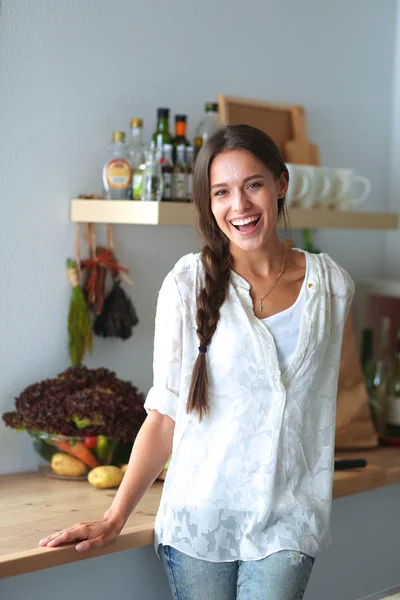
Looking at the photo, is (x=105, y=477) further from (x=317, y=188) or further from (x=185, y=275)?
(x=317, y=188)

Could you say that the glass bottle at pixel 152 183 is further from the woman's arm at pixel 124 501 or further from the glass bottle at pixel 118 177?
the woman's arm at pixel 124 501

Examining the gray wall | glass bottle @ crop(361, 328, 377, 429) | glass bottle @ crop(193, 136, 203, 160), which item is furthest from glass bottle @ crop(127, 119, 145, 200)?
the gray wall

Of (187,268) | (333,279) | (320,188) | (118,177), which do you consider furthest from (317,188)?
(187,268)

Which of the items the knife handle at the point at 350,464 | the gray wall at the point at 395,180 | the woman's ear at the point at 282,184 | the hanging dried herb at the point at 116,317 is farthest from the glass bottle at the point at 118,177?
the gray wall at the point at 395,180

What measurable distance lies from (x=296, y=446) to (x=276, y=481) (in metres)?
0.07

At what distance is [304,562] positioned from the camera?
157cm

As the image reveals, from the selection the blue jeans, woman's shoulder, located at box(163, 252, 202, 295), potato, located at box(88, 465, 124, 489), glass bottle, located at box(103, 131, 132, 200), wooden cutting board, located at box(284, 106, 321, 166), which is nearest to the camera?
the blue jeans

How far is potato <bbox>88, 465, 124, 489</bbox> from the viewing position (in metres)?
1.97

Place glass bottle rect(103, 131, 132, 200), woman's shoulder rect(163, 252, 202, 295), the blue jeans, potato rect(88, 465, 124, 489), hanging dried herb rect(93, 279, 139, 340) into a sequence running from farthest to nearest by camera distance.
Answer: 1. hanging dried herb rect(93, 279, 139, 340)
2. glass bottle rect(103, 131, 132, 200)
3. potato rect(88, 465, 124, 489)
4. woman's shoulder rect(163, 252, 202, 295)
5. the blue jeans

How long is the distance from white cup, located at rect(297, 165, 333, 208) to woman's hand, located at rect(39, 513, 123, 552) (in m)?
1.06

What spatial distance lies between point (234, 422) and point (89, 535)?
317mm

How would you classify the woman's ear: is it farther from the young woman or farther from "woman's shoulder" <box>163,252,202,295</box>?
"woman's shoulder" <box>163,252,202,295</box>

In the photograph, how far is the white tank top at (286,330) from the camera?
161 centimetres

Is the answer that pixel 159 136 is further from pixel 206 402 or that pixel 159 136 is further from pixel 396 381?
pixel 396 381
